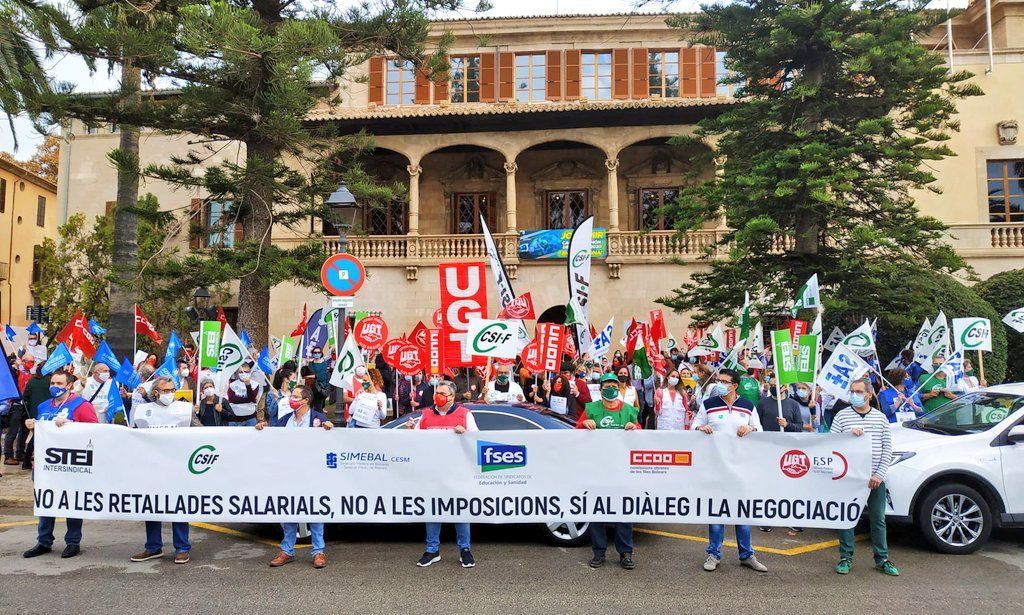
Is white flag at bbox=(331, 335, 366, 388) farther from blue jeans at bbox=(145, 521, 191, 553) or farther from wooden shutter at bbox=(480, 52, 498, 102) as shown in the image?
wooden shutter at bbox=(480, 52, 498, 102)

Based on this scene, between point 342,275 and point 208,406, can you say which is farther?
point 208,406

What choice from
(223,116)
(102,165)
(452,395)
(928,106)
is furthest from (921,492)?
(102,165)

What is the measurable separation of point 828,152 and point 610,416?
9928 millimetres

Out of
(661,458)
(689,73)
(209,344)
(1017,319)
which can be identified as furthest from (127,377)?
(689,73)

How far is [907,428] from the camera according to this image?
333 inches

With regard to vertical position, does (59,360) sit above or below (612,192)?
below

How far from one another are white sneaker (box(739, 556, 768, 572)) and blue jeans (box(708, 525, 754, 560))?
0.11 feet

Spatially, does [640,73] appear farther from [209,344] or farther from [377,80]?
[209,344]

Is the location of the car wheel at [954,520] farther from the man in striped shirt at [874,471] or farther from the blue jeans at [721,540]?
the blue jeans at [721,540]

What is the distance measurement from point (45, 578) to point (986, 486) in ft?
29.6

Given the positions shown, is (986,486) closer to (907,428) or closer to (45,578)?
(907,428)

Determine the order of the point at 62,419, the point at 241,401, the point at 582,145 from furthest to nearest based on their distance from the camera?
1. the point at 582,145
2. the point at 241,401
3. the point at 62,419

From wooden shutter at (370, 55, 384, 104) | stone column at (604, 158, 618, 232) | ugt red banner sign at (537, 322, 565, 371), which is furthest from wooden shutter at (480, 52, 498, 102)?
ugt red banner sign at (537, 322, 565, 371)

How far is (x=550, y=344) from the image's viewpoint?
1302 cm
